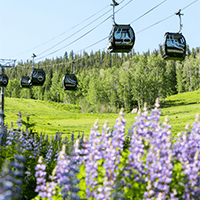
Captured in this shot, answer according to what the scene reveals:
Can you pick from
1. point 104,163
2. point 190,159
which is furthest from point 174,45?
point 104,163

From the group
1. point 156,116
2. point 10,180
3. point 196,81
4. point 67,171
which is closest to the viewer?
point 10,180

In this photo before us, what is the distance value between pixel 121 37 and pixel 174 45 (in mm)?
1469

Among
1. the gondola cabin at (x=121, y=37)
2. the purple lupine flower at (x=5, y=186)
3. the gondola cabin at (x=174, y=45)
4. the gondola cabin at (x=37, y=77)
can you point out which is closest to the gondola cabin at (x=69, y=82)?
the gondola cabin at (x=37, y=77)

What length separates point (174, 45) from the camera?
695 cm

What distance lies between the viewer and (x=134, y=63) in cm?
4041

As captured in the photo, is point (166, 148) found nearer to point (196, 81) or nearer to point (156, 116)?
point (156, 116)

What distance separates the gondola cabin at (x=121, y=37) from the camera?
673 cm

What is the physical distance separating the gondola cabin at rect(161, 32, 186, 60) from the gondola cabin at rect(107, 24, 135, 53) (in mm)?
899

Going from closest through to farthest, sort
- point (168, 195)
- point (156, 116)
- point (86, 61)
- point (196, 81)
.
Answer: point (168, 195)
point (156, 116)
point (196, 81)
point (86, 61)

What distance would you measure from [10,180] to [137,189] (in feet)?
4.24

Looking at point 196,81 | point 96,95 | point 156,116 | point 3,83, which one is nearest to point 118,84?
point 96,95

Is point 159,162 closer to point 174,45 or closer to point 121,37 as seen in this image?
point 121,37

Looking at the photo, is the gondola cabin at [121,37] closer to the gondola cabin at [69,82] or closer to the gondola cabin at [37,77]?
the gondola cabin at [69,82]

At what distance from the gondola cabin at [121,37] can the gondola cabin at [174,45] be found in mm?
899
